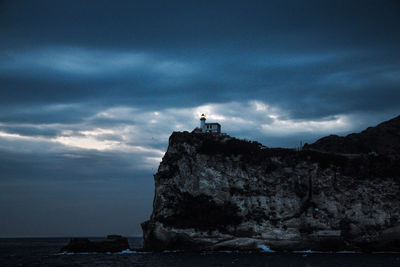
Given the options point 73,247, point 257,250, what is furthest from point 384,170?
point 73,247

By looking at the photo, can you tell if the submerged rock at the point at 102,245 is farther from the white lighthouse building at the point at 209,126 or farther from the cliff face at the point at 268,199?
the white lighthouse building at the point at 209,126

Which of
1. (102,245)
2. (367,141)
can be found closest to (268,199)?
(102,245)

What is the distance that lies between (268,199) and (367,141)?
4325 cm

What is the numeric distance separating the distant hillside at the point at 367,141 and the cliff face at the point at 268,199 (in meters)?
23.3

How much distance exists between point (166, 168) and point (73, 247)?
24.8 m

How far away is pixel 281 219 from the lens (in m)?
70.3

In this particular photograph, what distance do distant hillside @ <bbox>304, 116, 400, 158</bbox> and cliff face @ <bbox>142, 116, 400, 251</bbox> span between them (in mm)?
23274

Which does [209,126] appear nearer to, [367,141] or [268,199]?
[268,199]

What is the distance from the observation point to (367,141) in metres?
103

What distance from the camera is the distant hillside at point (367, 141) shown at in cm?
9845

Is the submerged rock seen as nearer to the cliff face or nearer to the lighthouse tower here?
the cliff face

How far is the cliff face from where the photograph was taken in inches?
Result: 2692

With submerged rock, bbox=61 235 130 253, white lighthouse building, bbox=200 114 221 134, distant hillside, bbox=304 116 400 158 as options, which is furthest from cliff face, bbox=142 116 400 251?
distant hillside, bbox=304 116 400 158

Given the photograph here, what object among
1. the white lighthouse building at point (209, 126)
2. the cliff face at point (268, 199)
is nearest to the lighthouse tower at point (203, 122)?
the white lighthouse building at point (209, 126)
